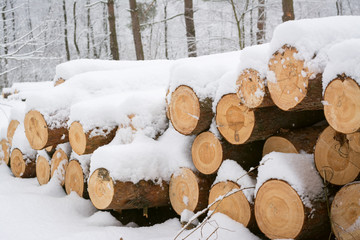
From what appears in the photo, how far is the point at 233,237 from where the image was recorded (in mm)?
2291

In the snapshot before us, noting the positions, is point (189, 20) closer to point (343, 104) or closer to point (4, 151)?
point (4, 151)

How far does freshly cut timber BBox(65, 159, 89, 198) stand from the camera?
3523 mm

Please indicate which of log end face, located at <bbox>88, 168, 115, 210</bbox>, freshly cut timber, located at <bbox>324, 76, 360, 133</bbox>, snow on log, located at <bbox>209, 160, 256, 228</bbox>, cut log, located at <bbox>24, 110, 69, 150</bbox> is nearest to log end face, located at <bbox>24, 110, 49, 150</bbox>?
cut log, located at <bbox>24, 110, 69, 150</bbox>

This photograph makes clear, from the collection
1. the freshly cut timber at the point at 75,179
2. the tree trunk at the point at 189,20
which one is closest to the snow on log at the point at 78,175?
the freshly cut timber at the point at 75,179

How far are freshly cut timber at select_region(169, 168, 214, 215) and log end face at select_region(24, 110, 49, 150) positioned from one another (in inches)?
63.0

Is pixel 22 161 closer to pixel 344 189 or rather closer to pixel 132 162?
pixel 132 162

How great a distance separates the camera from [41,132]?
3.50 metres

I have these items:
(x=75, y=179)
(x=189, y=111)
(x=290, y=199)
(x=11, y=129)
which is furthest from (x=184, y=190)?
(x=11, y=129)

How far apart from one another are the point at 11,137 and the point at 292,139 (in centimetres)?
436

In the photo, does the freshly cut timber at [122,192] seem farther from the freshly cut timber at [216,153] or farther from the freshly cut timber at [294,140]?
the freshly cut timber at [294,140]

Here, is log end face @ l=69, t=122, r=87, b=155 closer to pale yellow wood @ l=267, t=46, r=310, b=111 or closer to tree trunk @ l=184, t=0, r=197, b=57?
pale yellow wood @ l=267, t=46, r=310, b=111

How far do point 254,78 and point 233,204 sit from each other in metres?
1.00

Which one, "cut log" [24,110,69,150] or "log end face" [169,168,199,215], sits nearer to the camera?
"log end face" [169,168,199,215]

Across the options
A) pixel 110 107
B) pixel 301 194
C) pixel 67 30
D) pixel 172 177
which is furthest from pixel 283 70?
pixel 67 30
